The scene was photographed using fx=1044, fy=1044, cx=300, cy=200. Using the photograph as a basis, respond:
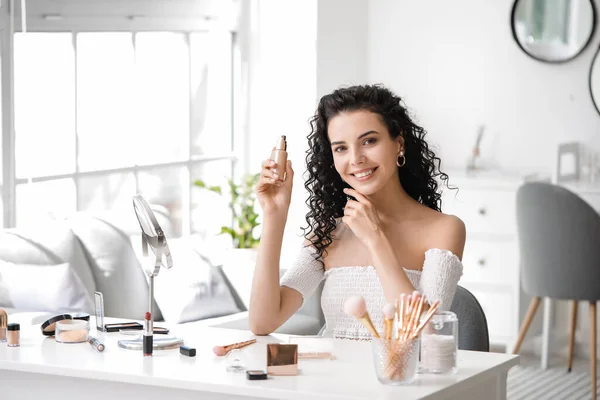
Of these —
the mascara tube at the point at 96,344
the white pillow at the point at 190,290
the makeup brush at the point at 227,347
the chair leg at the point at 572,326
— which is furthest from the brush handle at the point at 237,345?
the chair leg at the point at 572,326

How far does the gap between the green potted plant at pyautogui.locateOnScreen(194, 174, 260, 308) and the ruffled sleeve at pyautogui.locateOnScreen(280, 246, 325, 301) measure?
1947 millimetres

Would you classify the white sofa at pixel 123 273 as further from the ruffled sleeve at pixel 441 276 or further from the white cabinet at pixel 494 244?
the ruffled sleeve at pixel 441 276

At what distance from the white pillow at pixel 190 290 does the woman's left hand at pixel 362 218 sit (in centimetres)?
188

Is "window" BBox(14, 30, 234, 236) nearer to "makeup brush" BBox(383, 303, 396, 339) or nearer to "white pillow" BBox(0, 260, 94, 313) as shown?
"white pillow" BBox(0, 260, 94, 313)

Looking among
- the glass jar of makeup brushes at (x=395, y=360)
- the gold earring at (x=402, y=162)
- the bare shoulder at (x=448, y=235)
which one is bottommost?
the glass jar of makeup brushes at (x=395, y=360)

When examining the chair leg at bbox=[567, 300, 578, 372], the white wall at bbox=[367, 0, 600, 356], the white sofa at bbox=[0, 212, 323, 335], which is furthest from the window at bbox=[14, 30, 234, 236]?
the chair leg at bbox=[567, 300, 578, 372]

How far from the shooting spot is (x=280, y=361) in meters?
2.01

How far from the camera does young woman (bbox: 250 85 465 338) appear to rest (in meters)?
2.48

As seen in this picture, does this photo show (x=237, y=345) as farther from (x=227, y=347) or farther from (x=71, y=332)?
(x=71, y=332)

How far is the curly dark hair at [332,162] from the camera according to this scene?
2.62 meters

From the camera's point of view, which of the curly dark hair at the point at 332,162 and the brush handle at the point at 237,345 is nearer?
the brush handle at the point at 237,345

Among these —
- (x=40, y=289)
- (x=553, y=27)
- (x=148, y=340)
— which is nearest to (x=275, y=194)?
(x=148, y=340)

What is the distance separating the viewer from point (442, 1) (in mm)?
5973

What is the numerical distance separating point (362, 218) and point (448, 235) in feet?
0.79
